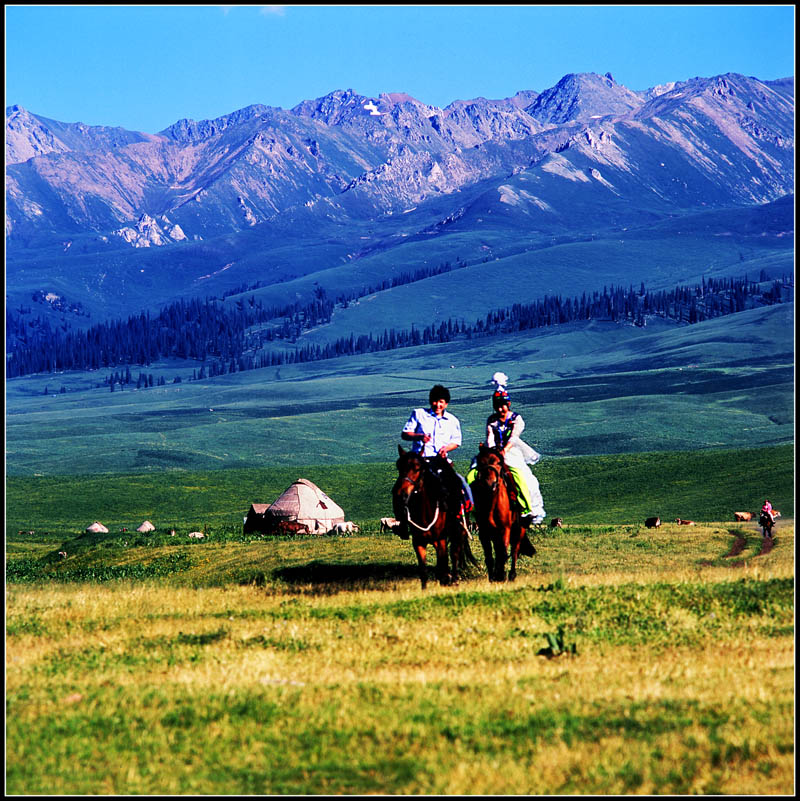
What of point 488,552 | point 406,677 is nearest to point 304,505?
point 488,552

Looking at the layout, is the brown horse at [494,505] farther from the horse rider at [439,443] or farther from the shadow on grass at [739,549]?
the shadow on grass at [739,549]

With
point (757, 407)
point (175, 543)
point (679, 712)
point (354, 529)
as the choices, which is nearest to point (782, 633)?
point (679, 712)

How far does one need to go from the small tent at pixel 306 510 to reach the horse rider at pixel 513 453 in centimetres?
3551

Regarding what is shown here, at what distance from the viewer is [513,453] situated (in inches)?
1102

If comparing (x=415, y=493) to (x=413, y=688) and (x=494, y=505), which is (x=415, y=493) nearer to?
(x=494, y=505)

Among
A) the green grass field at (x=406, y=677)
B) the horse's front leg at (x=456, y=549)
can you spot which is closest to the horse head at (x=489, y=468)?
the horse's front leg at (x=456, y=549)

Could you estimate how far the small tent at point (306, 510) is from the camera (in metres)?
63.8

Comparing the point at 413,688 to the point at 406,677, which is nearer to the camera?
the point at 413,688

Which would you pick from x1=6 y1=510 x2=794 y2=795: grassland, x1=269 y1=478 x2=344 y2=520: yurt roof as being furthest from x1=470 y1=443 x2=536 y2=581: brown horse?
x1=269 y1=478 x2=344 y2=520: yurt roof

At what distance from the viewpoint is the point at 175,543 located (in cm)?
4922

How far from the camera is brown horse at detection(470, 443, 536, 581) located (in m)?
25.6

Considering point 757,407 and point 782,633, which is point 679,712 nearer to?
point 782,633

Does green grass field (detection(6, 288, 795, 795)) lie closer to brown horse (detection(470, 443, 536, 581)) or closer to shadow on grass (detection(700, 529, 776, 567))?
shadow on grass (detection(700, 529, 776, 567))

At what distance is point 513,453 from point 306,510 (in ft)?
124
